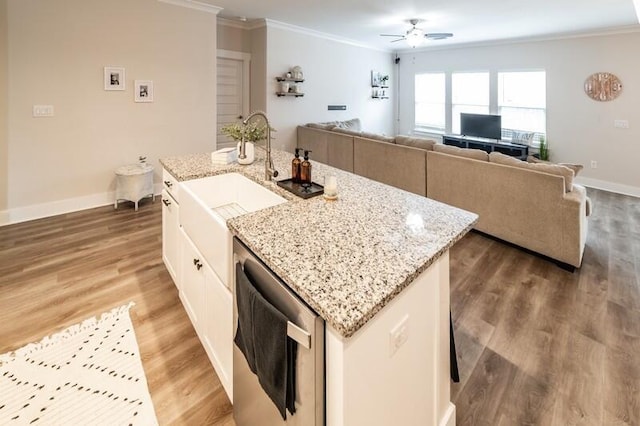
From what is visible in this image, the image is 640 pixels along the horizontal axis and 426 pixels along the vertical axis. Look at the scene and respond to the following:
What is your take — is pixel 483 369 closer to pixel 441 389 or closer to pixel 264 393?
pixel 441 389

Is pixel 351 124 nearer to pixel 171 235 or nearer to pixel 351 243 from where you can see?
pixel 171 235

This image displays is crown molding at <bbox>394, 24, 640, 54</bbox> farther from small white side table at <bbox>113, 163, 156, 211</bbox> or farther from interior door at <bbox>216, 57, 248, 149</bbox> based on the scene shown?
small white side table at <bbox>113, 163, 156, 211</bbox>

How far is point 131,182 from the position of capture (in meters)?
4.28

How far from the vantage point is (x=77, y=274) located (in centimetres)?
282

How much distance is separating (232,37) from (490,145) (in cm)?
543

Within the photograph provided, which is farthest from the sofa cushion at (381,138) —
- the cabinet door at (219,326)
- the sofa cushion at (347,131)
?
the cabinet door at (219,326)

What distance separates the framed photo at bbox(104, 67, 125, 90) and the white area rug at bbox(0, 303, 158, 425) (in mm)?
3299

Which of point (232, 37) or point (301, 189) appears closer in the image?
point (301, 189)

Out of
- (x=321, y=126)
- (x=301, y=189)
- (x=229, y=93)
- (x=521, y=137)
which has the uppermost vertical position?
(x=229, y=93)

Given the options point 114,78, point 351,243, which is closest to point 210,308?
point 351,243

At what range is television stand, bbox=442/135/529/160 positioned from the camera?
6461 mm

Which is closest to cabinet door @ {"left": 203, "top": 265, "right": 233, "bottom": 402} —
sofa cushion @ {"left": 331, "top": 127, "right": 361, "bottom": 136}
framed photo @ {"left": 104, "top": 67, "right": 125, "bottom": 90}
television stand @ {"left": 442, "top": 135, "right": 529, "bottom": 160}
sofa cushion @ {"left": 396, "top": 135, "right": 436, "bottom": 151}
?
sofa cushion @ {"left": 396, "top": 135, "right": 436, "bottom": 151}

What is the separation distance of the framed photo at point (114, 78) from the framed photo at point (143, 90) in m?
0.18

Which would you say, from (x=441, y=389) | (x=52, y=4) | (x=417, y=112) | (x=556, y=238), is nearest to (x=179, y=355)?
(x=441, y=389)
